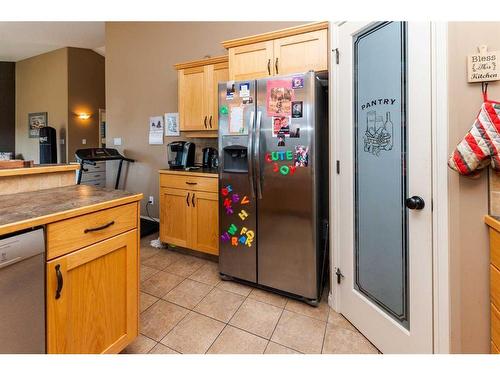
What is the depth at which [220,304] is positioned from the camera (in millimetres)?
1876

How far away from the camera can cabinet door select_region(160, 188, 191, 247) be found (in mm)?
2646

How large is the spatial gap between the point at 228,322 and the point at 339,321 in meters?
0.75

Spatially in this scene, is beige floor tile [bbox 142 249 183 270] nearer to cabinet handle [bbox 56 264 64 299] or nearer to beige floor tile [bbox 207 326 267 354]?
beige floor tile [bbox 207 326 267 354]

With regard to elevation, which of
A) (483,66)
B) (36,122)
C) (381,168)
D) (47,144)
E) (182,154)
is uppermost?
(36,122)

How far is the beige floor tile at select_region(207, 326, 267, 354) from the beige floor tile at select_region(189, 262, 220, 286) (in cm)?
65

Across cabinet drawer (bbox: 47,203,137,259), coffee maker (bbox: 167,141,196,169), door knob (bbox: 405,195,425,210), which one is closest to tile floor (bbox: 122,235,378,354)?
cabinet drawer (bbox: 47,203,137,259)

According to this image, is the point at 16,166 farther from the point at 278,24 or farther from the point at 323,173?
the point at 278,24

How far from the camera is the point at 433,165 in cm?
116

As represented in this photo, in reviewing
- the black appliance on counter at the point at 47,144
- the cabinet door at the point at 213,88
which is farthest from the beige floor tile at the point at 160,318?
the black appliance on counter at the point at 47,144

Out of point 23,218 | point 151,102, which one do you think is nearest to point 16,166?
point 23,218

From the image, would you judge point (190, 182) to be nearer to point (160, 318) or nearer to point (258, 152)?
point (258, 152)

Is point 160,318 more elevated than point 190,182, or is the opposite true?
point 190,182

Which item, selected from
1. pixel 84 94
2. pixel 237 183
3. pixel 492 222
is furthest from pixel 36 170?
pixel 84 94
